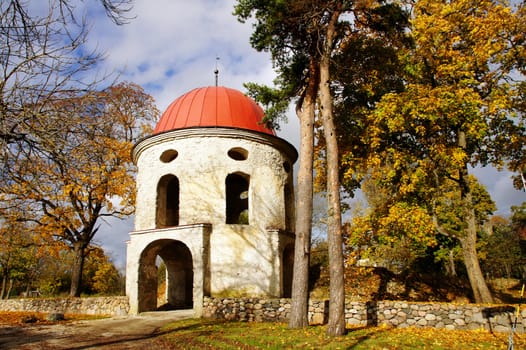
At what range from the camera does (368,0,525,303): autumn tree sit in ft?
36.9

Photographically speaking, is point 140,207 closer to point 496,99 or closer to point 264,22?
point 264,22

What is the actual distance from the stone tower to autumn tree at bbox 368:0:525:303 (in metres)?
4.79

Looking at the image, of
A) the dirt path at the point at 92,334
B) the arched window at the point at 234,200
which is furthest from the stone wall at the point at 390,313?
the arched window at the point at 234,200

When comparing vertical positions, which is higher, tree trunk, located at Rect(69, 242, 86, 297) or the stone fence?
tree trunk, located at Rect(69, 242, 86, 297)

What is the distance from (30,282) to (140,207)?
72.4 ft

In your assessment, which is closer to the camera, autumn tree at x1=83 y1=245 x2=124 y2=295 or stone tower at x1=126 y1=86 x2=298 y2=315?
stone tower at x1=126 y1=86 x2=298 y2=315

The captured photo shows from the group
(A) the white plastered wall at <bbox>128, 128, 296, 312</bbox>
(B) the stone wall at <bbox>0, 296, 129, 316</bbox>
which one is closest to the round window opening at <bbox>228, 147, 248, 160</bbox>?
(A) the white plastered wall at <bbox>128, 128, 296, 312</bbox>

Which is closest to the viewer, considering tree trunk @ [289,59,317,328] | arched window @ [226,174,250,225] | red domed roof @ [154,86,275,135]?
tree trunk @ [289,59,317,328]

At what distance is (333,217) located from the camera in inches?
401

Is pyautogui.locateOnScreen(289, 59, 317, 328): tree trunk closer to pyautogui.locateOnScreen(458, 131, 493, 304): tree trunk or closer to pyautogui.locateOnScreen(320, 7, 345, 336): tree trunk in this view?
pyautogui.locateOnScreen(320, 7, 345, 336): tree trunk

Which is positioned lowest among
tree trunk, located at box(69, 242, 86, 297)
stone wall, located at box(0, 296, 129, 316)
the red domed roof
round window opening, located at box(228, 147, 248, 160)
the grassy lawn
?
stone wall, located at box(0, 296, 129, 316)

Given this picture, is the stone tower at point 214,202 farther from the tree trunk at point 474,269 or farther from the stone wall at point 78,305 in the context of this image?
the tree trunk at point 474,269

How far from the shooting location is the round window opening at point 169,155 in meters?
15.8

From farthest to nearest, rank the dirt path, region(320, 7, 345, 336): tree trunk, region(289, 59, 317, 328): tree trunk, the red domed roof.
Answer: the red domed roof < region(289, 59, 317, 328): tree trunk < region(320, 7, 345, 336): tree trunk < the dirt path
